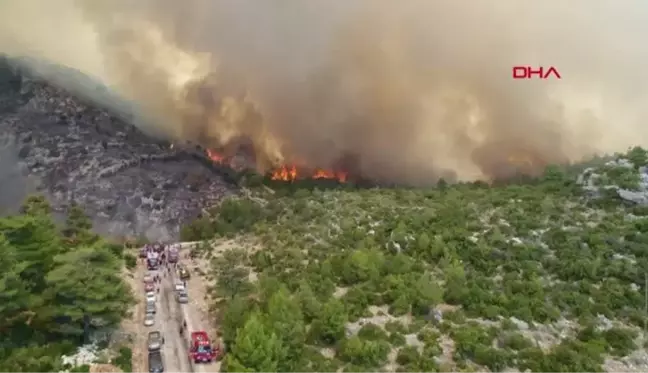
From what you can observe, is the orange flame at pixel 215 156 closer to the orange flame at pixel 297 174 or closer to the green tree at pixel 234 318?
the orange flame at pixel 297 174

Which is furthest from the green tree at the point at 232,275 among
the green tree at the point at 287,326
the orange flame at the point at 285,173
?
the orange flame at the point at 285,173

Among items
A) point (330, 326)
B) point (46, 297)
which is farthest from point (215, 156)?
point (330, 326)

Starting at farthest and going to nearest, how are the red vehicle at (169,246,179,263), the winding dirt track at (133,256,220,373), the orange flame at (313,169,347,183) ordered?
the orange flame at (313,169,347,183) < the red vehicle at (169,246,179,263) < the winding dirt track at (133,256,220,373)

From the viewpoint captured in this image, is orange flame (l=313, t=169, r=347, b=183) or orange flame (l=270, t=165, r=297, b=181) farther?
orange flame (l=313, t=169, r=347, b=183)

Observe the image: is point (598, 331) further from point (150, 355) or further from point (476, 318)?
point (150, 355)

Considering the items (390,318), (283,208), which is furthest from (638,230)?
(283,208)

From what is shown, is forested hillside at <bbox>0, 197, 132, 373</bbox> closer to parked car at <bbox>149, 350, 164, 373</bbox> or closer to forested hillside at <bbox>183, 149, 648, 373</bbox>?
parked car at <bbox>149, 350, 164, 373</bbox>

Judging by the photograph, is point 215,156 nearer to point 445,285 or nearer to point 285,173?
point 285,173

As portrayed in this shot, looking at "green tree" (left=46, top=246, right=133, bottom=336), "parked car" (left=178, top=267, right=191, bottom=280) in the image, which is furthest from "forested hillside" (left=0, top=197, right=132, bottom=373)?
"parked car" (left=178, top=267, right=191, bottom=280)
